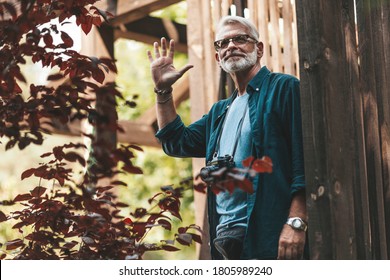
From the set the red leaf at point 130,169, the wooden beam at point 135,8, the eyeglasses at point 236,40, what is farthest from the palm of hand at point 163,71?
the wooden beam at point 135,8

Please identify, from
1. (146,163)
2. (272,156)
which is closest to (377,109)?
(272,156)

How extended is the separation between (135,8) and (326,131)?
13.6 feet

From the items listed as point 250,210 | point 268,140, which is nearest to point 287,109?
point 268,140

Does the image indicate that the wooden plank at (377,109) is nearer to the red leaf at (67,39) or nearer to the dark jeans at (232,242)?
the dark jeans at (232,242)

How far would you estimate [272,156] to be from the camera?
312cm

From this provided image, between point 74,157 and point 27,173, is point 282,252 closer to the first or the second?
point 74,157

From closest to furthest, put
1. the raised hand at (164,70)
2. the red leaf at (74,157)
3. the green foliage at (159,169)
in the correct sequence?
the red leaf at (74,157) → the raised hand at (164,70) → the green foliage at (159,169)

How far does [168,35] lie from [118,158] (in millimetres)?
5579

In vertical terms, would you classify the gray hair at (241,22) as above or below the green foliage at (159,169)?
below

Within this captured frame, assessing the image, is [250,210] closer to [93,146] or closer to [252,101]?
[252,101]

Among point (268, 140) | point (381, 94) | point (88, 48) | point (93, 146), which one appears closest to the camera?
point (93, 146)

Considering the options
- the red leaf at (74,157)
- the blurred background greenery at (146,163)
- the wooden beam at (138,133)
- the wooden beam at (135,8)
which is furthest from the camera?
the blurred background greenery at (146,163)

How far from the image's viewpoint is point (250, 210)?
3076 millimetres

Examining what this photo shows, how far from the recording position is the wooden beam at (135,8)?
21.0 feet
